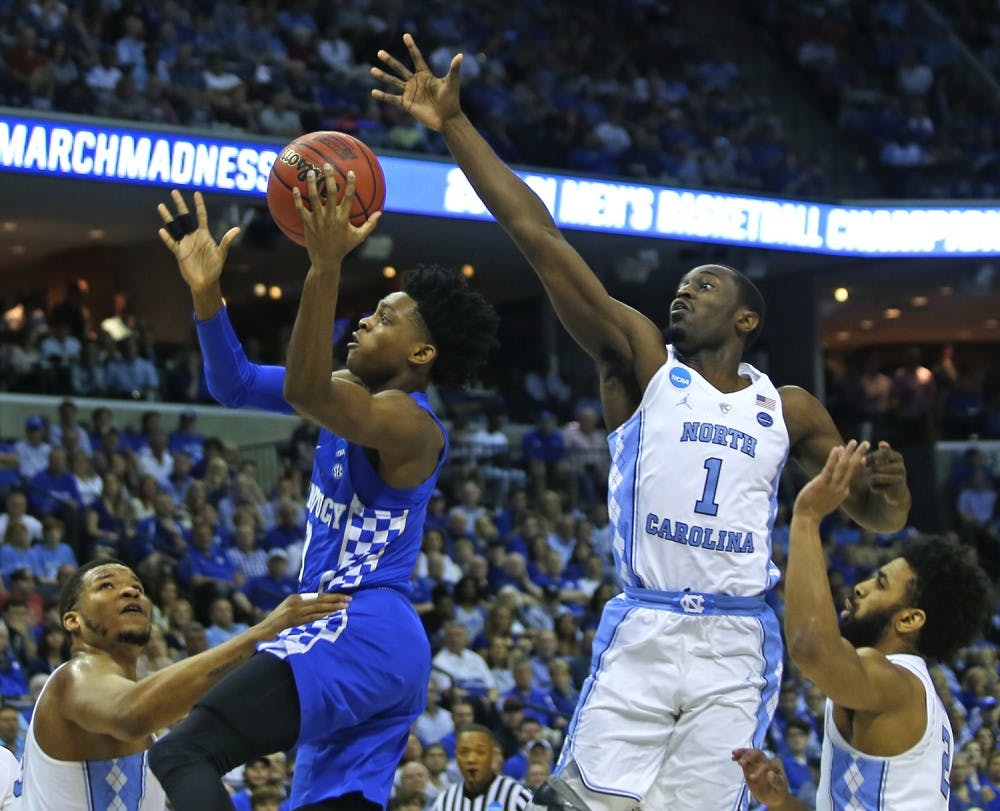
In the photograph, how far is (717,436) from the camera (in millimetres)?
4820

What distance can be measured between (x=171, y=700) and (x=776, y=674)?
1.75 metres

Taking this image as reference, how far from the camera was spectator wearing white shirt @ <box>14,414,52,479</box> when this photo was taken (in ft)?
44.2

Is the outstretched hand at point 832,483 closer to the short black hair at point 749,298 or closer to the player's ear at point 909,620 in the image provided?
the player's ear at point 909,620

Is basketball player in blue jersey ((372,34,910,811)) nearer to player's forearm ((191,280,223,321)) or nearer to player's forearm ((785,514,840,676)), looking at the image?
player's forearm ((785,514,840,676))

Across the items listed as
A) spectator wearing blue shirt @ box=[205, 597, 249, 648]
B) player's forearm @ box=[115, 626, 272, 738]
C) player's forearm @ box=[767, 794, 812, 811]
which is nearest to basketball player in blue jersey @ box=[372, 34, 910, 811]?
player's forearm @ box=[767, 794, 812, 811]

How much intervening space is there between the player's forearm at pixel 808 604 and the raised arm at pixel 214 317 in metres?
1.49

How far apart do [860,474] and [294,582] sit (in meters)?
8.40

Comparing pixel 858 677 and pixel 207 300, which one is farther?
pixel 207 300

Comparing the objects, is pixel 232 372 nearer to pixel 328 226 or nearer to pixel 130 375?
pixel 328 226

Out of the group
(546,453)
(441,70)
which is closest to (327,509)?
(546,453)

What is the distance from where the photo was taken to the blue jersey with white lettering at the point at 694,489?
15.6 feet

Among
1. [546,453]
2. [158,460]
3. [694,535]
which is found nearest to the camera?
[694,535]

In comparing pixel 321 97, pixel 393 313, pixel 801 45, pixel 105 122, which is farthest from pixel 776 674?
pixel 801 45

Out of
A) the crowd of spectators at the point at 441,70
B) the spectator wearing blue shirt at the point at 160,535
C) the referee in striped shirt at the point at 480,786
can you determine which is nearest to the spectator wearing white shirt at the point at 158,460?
the spectator wearing blue shirt at the point at 160,535
